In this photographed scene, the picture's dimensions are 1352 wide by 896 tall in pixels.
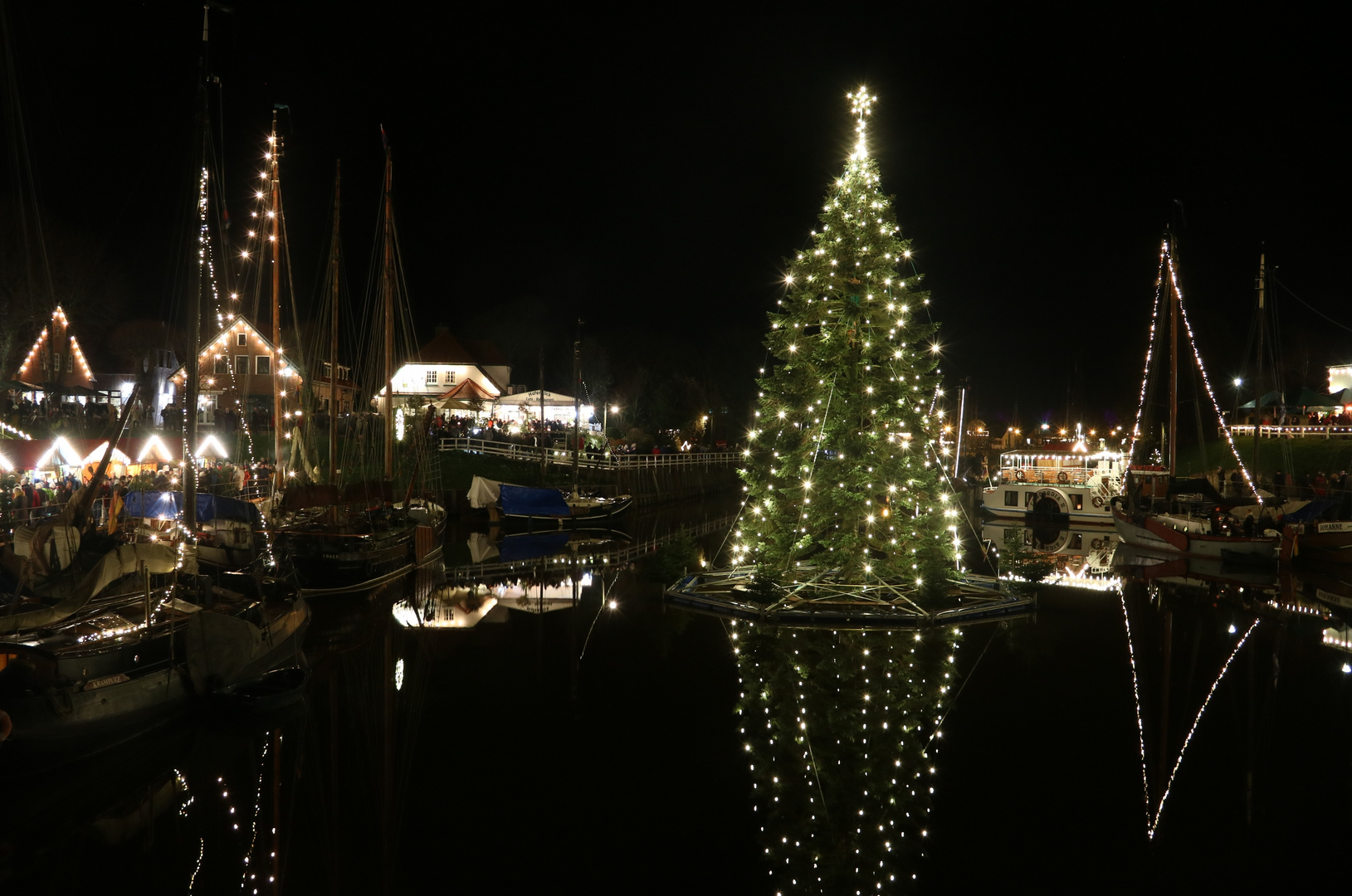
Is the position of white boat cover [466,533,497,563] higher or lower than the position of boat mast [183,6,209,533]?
lower

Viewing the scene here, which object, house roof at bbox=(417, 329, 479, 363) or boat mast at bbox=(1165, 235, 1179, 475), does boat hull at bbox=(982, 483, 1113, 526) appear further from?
house roof at bbox=(417, 329, 479, 363)

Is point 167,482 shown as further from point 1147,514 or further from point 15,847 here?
point 1147,514

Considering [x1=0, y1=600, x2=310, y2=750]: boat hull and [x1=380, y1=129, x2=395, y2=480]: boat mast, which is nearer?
[x1=0, y1=600, x2=310, y2=750]: boat hull

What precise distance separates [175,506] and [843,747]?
17627mm

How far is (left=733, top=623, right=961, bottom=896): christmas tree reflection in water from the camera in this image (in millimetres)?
6785

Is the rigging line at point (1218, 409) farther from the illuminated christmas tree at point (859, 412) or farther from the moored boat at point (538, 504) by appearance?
the moored boat at point (538, 504)

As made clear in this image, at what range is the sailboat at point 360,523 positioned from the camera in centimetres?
1870

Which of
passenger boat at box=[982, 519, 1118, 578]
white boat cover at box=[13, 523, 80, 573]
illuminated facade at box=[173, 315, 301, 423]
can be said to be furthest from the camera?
illuminated facade at box=[173, 315, 301, 423]

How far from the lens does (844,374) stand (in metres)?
16.3

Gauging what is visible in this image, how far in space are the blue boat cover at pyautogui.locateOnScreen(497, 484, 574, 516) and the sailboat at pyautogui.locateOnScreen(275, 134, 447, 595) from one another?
5711 millimetres

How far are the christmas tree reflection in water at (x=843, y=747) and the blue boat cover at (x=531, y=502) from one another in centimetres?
2132

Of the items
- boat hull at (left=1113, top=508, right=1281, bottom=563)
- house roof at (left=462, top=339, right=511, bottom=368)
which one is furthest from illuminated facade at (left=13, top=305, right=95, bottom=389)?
boat hull at (left=1113, top=508, right=1281, bottom=563)

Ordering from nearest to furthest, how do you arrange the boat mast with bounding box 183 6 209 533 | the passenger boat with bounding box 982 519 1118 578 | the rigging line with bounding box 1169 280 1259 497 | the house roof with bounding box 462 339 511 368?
the boat mast with bounding box 183 6 209 533
the passenger boat with bounding box 982 519 1118 578
the rigging line with bounding box 1169 280 1259 497
the house roof with bounding box 462 339 511 368

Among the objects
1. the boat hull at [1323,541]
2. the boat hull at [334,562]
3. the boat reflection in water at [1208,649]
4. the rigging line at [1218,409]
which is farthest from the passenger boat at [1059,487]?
the boat hull at [334,562]
